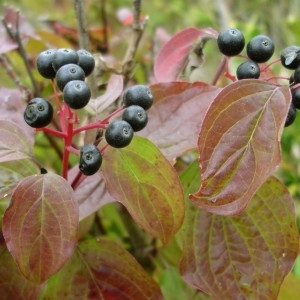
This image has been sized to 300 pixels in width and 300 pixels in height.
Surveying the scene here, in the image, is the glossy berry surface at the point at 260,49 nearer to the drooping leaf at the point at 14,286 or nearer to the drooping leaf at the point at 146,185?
the drooping leaf at the point at 146,185

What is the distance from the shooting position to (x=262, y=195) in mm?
941

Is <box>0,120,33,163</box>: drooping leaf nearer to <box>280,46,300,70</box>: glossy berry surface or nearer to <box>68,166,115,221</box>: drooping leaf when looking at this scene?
<box>68,166,115,221</box>: drooping leaf

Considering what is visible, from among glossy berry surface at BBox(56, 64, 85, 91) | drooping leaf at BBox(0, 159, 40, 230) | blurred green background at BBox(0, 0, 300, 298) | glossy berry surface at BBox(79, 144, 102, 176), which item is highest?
glossy berry surface at BBox(56, 64, 85, 91)

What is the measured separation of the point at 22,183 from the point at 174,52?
1.49 feet

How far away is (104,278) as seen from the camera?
962 millimetres

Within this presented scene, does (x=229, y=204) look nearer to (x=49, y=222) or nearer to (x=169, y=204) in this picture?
(x=169, y=204)

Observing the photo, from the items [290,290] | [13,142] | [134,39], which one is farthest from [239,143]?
[134,39]

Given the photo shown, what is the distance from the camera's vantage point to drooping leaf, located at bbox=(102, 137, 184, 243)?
827mm

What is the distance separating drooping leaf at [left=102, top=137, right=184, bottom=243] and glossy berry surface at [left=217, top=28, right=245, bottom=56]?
0.20m

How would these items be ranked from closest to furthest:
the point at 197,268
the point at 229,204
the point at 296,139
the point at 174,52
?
the point at 229,204
the point at 197,268
the point at 174,52
the point at 296,139

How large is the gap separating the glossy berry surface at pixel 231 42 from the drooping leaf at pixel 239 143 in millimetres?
119

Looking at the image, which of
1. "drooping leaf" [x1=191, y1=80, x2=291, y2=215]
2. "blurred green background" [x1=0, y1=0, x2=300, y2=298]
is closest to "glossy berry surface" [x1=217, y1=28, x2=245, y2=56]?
"drooping leaf" [x1=191, y1=80, x2=291, y2=215]

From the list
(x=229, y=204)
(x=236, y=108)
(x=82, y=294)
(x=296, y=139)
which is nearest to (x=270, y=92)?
(x=236, y=108)

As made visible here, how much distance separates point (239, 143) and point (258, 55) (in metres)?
0.17
